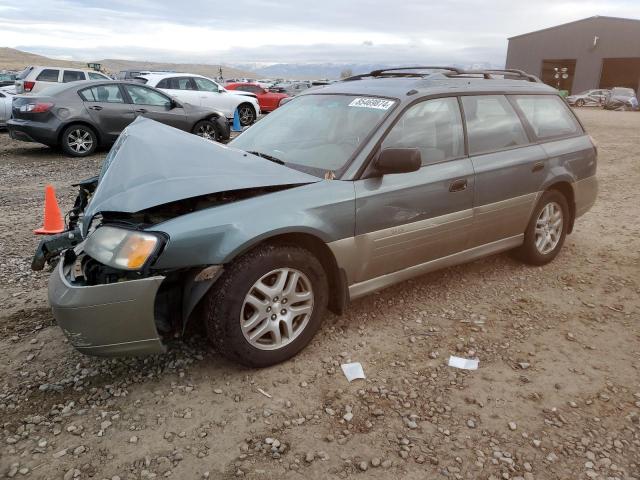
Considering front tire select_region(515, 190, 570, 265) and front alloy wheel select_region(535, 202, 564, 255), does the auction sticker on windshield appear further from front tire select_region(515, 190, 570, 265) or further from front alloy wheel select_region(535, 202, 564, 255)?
front alloy wheel select_region(535, 202, 564, 255)

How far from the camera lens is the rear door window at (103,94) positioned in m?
9.40

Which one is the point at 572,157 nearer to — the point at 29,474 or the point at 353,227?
the point at 353,227

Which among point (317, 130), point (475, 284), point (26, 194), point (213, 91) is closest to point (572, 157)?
point (475, 284)

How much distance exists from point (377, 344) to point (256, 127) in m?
2.01

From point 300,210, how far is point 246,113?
12.8 meters

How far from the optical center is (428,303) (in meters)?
3.80

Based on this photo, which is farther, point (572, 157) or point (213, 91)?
point (213, 91)

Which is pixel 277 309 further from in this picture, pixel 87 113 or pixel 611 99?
pixel 611 99

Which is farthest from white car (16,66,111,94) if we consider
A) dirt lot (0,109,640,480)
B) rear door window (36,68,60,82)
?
dirt lot (0,109,640,480)

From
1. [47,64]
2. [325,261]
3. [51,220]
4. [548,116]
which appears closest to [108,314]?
[325,261]

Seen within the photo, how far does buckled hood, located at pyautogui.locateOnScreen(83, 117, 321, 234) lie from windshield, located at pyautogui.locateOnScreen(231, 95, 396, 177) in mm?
246

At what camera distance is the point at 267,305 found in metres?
2.79

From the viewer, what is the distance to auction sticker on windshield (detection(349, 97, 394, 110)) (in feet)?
10.9

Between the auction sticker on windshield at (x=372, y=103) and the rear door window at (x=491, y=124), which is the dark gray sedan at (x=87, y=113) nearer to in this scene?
the auction sticker on windshield at (x=372, y=103)
